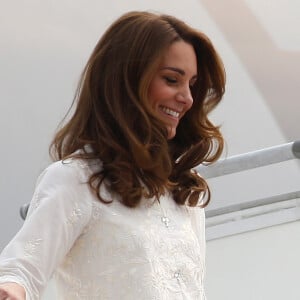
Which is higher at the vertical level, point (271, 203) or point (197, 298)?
point (197, 298)

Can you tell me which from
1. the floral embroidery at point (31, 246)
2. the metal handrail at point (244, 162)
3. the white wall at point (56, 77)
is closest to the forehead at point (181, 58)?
the floral embroidery at point (31, 246)

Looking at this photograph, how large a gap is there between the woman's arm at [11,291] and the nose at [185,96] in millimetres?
363

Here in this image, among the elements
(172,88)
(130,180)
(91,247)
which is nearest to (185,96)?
(172,88)

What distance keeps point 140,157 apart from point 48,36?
198 cm

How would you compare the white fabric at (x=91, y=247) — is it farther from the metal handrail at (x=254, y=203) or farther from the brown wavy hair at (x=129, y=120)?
the metal handrail at (x=254, y=203)

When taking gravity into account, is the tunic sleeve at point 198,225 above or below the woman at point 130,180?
below

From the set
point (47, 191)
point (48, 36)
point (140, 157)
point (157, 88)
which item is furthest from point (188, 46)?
point (48, 36)

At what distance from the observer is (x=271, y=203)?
7.14 feet

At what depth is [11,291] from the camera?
1.06 metres

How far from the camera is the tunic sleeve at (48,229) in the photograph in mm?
1127

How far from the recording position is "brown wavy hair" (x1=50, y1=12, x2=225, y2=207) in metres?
1.23

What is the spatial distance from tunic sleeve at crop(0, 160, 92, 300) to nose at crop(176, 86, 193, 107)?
0.58 ft

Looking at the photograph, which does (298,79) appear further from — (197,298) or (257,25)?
(197,298)

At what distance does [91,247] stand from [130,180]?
0.11 meters
